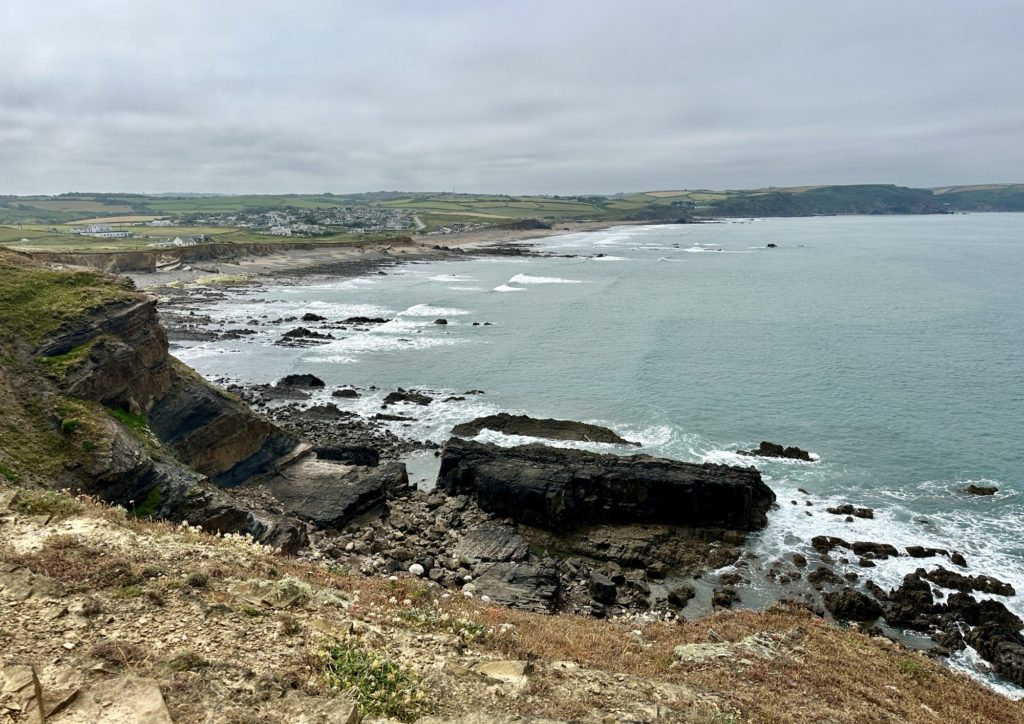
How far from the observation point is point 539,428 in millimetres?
34438

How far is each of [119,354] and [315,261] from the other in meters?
108

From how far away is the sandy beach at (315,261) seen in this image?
98.6 meters

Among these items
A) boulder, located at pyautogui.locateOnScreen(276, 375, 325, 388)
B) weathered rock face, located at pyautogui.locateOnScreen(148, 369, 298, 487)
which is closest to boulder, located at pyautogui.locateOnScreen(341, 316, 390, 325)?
boulder, located at pyautogui.locateOnScreen(276, 375, 325, 388)

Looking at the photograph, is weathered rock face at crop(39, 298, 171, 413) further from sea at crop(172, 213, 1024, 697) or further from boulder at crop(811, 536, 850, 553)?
boulder at crop(811, 536, 850, 553)

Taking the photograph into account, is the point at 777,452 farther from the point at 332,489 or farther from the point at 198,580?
the point at 198,580

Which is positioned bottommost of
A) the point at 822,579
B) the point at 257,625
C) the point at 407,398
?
the point at 822,579

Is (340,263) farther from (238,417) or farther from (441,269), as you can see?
(238,417)

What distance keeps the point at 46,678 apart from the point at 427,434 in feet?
91.8

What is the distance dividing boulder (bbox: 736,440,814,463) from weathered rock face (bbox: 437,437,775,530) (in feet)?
16.5

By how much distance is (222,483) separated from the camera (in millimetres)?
24859

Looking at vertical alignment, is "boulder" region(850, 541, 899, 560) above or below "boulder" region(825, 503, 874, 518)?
below

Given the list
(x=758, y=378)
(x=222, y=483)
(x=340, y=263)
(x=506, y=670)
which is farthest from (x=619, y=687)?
(x=340, y=263)

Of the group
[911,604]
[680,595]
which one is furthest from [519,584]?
[911,604]

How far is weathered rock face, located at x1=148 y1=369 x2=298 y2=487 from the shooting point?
23.2m
